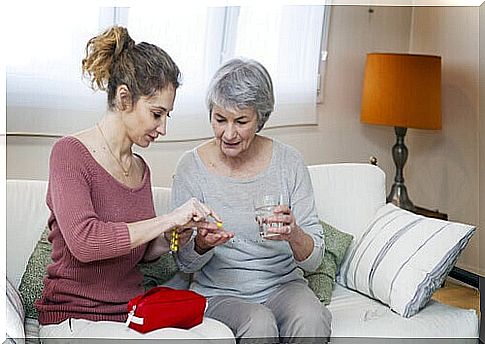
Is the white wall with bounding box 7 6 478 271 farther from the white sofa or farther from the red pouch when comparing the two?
the red pouch

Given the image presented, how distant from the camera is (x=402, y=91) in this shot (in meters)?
2.70

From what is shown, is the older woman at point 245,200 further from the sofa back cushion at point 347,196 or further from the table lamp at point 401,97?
the table lamp at point 401,97

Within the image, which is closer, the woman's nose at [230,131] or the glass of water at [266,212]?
the glass of water at [266,212]

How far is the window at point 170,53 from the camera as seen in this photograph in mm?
2070

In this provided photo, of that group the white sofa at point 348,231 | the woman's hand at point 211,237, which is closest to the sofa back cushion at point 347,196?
the white sofa at point 348,231

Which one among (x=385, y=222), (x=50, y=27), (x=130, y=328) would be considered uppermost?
(x=50, y=27)

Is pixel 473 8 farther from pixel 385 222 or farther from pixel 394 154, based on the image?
pixel 385 222

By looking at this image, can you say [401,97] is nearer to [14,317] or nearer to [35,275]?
[35,275]

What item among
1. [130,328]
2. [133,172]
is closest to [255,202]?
[133,172]

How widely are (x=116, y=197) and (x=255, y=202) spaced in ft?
1.09

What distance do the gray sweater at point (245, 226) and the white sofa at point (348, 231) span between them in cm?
15

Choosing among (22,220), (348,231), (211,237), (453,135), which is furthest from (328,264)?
(453,135)

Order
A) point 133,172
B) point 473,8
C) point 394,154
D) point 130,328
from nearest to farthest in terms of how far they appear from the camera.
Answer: point 130,328, point 133,172, point 394,154, point 473,8

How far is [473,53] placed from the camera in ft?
8.87
